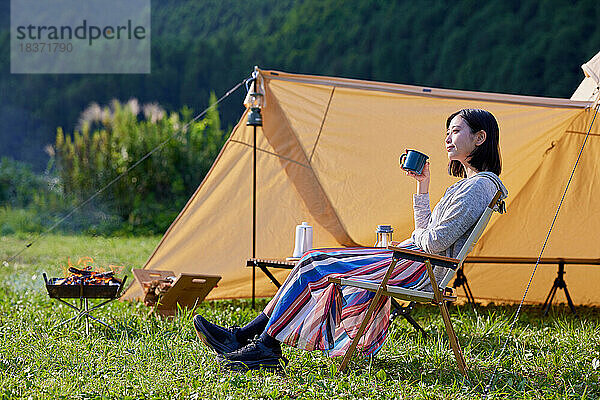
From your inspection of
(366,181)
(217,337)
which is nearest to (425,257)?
(217,337)

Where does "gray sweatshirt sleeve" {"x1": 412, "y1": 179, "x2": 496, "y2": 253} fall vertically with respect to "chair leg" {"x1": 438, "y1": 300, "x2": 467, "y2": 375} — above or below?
above

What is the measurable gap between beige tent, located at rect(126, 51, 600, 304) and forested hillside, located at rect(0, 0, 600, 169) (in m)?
6.26

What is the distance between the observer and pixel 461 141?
2547 mm

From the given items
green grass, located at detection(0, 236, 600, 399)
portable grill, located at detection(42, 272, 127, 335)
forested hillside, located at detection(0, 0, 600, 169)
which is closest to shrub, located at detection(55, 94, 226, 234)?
forested hillside, located at detection(0, 0, 600, 169)

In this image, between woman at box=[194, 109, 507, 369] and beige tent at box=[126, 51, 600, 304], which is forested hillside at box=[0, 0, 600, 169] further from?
woman at box=[194, 109, 507, 369]

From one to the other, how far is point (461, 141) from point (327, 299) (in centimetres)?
75

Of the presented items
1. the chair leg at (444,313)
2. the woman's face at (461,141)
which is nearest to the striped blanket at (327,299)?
the chair leg at (444,313)

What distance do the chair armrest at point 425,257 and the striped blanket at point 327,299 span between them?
0.15 meters

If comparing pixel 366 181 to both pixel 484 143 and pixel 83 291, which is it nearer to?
pixel 484 143

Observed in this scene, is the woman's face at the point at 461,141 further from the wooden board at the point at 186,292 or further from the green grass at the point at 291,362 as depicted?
the wooden board at the point at 186,292

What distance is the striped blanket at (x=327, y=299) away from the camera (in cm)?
247

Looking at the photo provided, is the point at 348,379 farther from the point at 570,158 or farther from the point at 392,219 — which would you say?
the point at 570,158

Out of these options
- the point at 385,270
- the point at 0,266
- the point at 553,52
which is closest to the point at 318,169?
the point at 385,270

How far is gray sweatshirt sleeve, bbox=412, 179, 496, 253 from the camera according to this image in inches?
95.1
